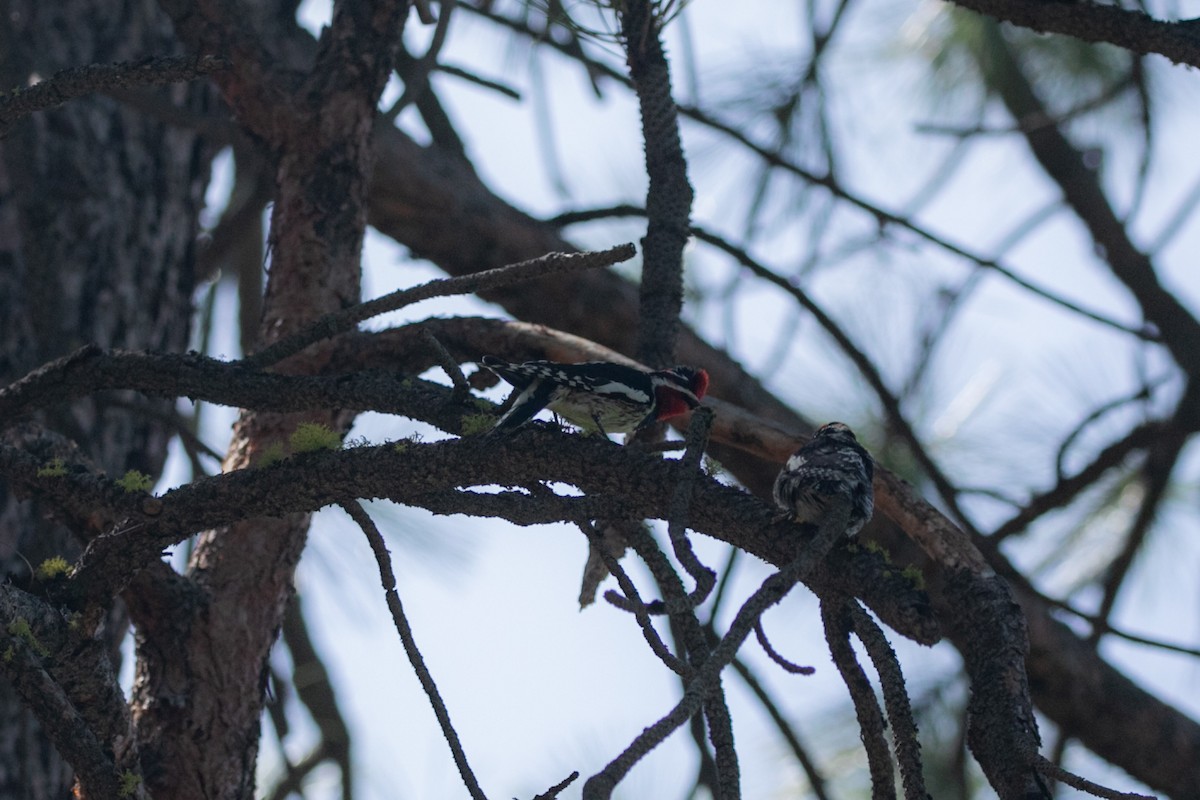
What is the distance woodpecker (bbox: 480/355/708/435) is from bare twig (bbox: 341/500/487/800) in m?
0.41

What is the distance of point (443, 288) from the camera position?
9.72ft

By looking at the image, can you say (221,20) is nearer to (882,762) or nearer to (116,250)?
(116,250)

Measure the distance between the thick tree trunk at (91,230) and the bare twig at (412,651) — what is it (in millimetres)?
1669

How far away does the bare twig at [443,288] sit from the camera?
8.96 ft

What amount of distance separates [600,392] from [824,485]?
39.6 inches

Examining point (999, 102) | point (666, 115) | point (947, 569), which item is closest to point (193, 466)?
point (666, 115)

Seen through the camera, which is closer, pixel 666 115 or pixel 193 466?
pixel 666 115

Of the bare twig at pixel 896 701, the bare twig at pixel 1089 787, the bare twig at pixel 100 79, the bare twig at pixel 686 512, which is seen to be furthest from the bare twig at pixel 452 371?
the bare twig at pixel 1089 787

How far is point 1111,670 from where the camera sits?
515 cm

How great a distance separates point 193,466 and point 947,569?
2961 mm

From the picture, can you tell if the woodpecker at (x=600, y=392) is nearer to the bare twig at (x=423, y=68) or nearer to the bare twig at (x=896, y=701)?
the bare twig at (x=896, y=701)

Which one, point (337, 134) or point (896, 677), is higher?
point (337, 134)


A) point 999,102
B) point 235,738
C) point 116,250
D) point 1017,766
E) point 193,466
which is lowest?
point 1017,766

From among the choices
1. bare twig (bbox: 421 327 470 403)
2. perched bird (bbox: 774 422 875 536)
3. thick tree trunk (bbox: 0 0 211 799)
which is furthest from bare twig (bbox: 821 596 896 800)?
thick tree trunk (bbox: 0 0 211 799)
